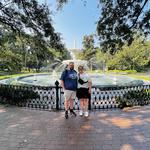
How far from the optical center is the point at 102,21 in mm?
9703

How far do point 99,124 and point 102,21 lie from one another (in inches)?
173

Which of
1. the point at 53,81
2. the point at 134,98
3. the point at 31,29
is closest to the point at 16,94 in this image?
the point at 31,29

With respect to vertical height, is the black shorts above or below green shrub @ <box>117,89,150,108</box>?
above

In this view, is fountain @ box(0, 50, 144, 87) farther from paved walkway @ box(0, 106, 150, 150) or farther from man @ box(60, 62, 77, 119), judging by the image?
man @ box(60, 62, 77, 119)

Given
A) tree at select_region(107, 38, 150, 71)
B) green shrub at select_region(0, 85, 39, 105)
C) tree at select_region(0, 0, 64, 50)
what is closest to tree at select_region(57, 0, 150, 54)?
tree at select_region(0, 0, 64, 50)

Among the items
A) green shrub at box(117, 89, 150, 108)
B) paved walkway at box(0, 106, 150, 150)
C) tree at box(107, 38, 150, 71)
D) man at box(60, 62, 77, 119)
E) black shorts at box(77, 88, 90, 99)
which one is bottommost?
paved walkway at box(0, 106, 150, 150)

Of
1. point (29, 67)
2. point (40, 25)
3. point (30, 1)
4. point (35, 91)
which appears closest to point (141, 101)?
point (35, 91)

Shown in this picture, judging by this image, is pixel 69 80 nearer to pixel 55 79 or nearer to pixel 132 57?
pixel 55 79

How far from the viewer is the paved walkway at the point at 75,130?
5234 mm

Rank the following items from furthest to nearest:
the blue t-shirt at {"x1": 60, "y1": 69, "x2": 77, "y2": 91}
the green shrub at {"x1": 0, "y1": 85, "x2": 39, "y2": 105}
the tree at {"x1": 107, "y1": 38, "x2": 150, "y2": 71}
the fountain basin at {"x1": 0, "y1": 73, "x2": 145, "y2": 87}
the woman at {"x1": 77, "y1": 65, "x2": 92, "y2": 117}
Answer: the tree at {"x1": 107, "y1": 38, "x2": 150, "y2": 71} → the fountain basin at {"x1": 0, "y1": 73, "x2": 145, "y2": 87} → the green shrub at {"x1": 0, "y1": 85, "x2": 39, "y2": 105} → the woman at {"x1": 77, "y1": 65, "x2": 92, "y2": 117} → the blue t-shirt at {"x1": 60, "y1": 69, "x2": 77, "y2": 91}

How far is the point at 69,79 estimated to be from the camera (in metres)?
7.53

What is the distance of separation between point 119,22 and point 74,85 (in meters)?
3.38

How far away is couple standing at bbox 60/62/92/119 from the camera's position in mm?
7535

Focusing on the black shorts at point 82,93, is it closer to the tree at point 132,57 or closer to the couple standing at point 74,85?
the couple standing at point 74,85
